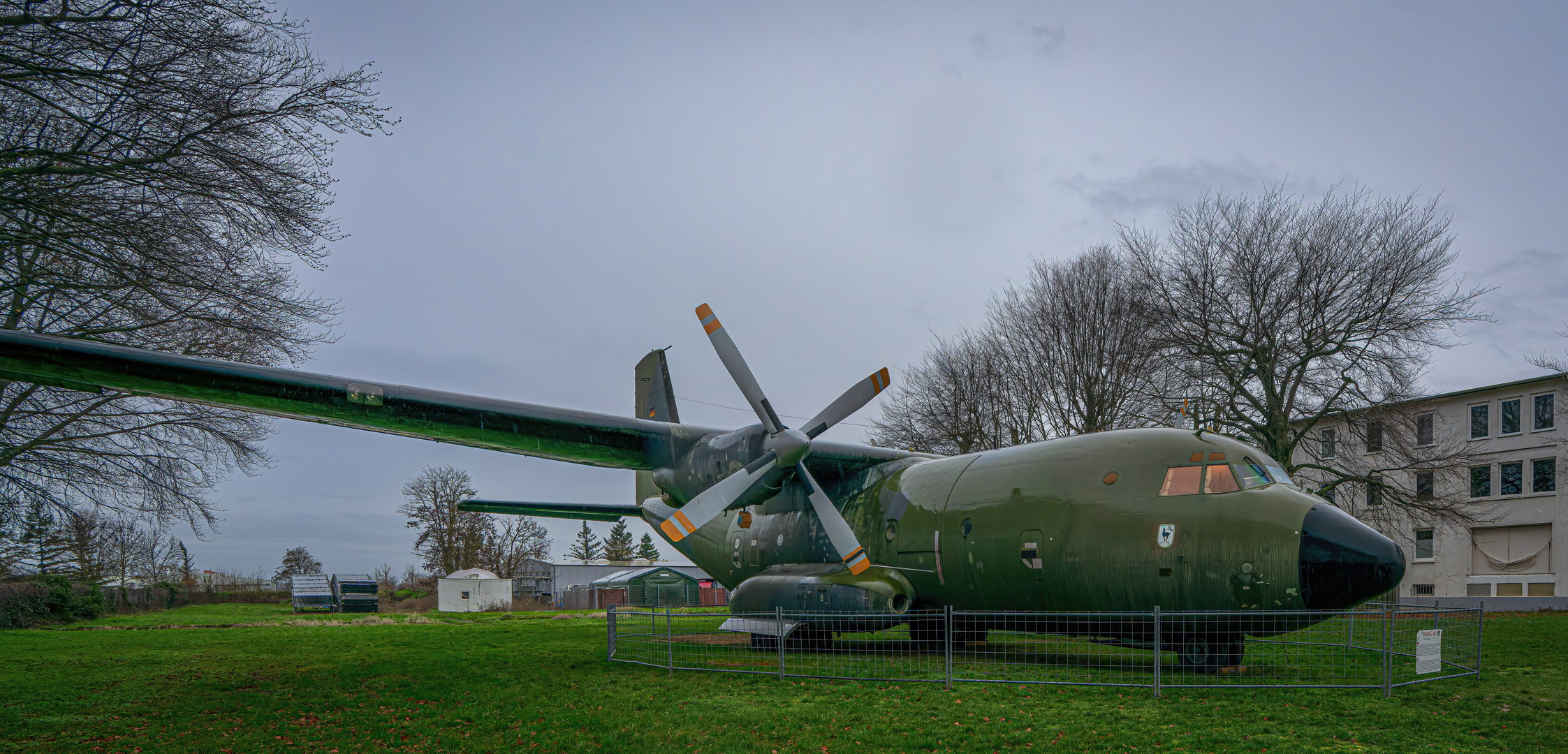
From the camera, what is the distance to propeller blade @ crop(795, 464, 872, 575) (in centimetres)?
1223

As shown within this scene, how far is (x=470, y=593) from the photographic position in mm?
41594

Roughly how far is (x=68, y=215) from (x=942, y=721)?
9736 millimetres

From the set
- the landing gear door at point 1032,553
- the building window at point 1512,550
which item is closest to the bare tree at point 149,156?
the landing gear door at point 1032,553

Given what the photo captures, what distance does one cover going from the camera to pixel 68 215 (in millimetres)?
8969

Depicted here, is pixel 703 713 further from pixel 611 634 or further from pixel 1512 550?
pixel 1512 550

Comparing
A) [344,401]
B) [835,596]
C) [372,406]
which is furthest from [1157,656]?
[344,401]

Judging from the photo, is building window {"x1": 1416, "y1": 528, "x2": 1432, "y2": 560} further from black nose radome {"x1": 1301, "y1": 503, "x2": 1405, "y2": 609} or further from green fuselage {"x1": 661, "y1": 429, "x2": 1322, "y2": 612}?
black nose radome {"x1": 1301, "y1": 503, "x2": 1405, "y2": 609}

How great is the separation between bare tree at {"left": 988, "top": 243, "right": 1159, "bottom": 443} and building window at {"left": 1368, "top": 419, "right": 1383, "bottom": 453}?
559cm

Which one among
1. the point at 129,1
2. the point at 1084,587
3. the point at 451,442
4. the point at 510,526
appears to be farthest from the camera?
the point at 510,526

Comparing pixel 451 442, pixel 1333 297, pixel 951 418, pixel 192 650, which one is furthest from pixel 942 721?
pixel 951 418

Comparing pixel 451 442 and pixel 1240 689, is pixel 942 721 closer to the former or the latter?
pixel 1240 689

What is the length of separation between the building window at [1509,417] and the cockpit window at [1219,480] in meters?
32.8

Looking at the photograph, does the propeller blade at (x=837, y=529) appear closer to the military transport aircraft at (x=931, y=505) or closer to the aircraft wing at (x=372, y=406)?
the military transport aircraft at (x=931, y=505)

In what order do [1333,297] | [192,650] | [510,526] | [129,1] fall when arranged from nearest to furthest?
1. [129,1]
2. [192,650]
3. [1333,297]
4. [510,526]
